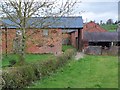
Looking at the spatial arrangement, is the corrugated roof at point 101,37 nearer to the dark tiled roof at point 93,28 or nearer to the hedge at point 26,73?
the dark tiled roof at point 93,28

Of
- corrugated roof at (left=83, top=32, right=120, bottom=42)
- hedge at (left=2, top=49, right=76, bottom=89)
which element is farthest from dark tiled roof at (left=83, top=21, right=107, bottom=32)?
hedge at (left=2, top=49, right=76, bottom=89)

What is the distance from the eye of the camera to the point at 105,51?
140ft

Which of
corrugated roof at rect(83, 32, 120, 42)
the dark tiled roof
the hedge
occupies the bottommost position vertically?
the hedge

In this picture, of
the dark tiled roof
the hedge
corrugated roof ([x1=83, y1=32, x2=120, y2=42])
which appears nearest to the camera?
the hedge

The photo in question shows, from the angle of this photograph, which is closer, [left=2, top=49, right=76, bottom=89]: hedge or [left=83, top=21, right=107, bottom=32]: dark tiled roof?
[left=2, top=49, right=76, bottom=89]: hedge

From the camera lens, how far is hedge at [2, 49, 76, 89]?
10.8m

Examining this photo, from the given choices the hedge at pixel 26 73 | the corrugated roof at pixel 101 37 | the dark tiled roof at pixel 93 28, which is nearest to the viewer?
the hedge at pixel 26 73

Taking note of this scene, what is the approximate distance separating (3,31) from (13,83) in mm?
7490

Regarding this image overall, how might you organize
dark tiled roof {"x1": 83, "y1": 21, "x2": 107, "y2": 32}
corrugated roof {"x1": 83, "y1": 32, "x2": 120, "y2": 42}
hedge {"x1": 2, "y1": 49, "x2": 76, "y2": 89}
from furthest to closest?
1. dark tiled roof {"x1": 83, "y1": 21, "x2": 107, "y2": 32}
2. corrugated roof {"x1": 83, "y1": 32, "x2": 120, "y2": 42}
3. hedge {"x1": 2, "y1": 49, "x2": 76, "y2": 89}

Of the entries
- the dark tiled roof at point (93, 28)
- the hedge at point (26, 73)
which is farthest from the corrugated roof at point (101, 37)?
the hedge at point (26, 73)

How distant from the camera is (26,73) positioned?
1280 cm

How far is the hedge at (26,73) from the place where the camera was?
35.3ft

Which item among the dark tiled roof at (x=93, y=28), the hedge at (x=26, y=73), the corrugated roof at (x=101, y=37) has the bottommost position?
the hedge at (x=26, y=73)

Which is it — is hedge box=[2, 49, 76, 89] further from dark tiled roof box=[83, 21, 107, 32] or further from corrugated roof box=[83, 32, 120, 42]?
dark tiled roof box=[83, 21, 107, 32]
